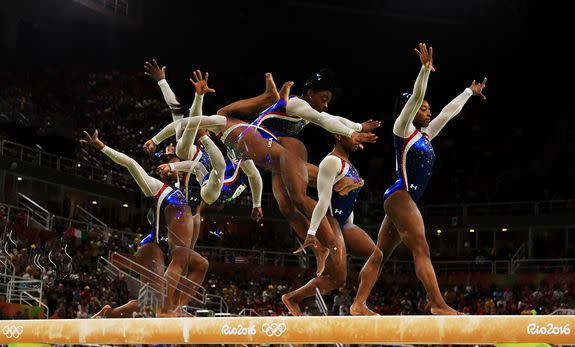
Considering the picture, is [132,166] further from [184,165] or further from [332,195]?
[332,195]

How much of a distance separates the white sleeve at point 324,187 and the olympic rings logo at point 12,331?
136 inches

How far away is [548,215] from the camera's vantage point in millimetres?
33188

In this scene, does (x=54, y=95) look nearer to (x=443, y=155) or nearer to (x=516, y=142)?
(x=443, y=155)

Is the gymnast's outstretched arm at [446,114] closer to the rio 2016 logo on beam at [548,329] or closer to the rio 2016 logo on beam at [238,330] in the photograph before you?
the rio 2016 logo on beam at [548,329]

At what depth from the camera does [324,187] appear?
1062 cm

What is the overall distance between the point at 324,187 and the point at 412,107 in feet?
4.41

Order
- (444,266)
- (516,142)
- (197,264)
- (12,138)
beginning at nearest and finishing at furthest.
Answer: (197,264) < (12,138) < (444,266) < (516,142)

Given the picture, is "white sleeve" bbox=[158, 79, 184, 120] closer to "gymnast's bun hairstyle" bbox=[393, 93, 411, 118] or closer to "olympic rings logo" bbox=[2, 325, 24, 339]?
"gymnast's bun hairstyle" bbox=[393, 93, 411, 118]

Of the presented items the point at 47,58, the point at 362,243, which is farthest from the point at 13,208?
the point at 362,243

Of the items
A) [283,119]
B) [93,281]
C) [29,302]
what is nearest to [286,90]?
[283,119]

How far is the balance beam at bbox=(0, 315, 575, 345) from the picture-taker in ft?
27.9

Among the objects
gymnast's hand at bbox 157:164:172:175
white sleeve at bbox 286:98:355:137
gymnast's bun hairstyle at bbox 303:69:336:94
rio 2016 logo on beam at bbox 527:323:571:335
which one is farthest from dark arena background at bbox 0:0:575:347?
rio 2016 logo on beam at bbox 527:323:571:335

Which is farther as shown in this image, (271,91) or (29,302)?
(29,302)

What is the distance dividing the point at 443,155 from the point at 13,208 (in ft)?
51.7
